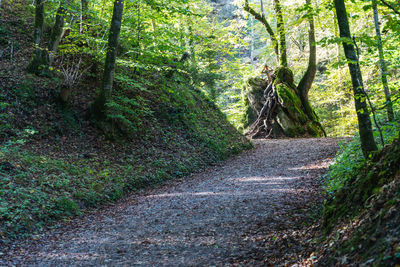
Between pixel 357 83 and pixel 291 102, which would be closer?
pixel 357 83

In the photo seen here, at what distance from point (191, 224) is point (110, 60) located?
23.0 ft

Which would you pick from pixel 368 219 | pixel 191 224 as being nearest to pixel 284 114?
Result: pixel 191 224

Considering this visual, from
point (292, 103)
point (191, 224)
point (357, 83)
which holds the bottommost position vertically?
point (191, 224)

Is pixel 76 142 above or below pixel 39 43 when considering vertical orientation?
below

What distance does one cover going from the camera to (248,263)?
3.96 m

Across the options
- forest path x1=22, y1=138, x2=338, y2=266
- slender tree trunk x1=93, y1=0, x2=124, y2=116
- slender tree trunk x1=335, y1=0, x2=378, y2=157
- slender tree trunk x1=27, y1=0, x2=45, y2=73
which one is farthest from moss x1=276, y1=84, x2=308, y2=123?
slender tree trunk x1=27, y1=0, x2=45, y2=73

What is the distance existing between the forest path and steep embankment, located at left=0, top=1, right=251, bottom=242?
76cm

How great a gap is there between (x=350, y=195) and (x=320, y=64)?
25626 millimetres

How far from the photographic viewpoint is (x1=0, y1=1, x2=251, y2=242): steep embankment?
6.61 m

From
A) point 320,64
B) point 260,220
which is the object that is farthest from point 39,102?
point 320,64

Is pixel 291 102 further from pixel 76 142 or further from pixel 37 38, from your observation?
pixel 37 38

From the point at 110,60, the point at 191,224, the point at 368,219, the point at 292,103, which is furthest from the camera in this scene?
the point at 292,103

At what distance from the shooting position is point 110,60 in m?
10.3

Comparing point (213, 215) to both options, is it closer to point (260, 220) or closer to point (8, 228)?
point (260, 220)
